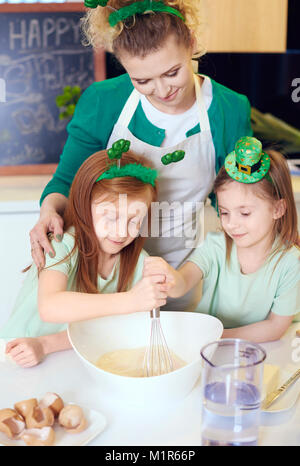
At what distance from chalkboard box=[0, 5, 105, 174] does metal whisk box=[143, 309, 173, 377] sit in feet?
4.51

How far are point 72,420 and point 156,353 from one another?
0.24m

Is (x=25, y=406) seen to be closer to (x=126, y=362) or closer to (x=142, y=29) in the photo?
(x=126, y=362)

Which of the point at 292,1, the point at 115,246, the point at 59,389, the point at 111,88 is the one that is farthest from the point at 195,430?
the point at 292,1

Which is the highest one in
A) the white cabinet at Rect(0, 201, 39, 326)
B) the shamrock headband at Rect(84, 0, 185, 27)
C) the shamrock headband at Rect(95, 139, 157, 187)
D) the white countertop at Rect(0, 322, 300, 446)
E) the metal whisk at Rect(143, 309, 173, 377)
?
the shamrock headband at Rect(84, 0, 185, 27)

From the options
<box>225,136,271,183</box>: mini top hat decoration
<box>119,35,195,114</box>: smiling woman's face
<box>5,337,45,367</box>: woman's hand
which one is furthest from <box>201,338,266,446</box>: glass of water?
<box>119,35,195,114</box>: smiling woman's face

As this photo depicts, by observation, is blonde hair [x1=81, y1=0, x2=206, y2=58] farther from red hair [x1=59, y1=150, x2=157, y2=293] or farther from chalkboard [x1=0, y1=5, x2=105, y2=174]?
chalkboard [x1=0, y1=5, x2=105, y2=174]

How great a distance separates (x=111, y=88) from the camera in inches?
51.1

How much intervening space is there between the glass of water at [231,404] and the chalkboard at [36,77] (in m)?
1.65

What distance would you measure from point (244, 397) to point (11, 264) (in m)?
1.40

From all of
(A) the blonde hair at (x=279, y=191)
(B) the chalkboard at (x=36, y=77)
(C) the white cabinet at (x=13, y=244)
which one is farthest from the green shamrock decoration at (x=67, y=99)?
(A) the blonde hair at (x=279, y=191)

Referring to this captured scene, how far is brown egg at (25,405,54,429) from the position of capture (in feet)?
2.51

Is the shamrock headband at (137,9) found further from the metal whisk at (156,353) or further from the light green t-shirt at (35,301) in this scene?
the metal whisk at (156,353)

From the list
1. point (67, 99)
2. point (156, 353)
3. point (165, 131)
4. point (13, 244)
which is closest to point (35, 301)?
point (156, 353)

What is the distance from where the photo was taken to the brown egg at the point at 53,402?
80 centimetres
